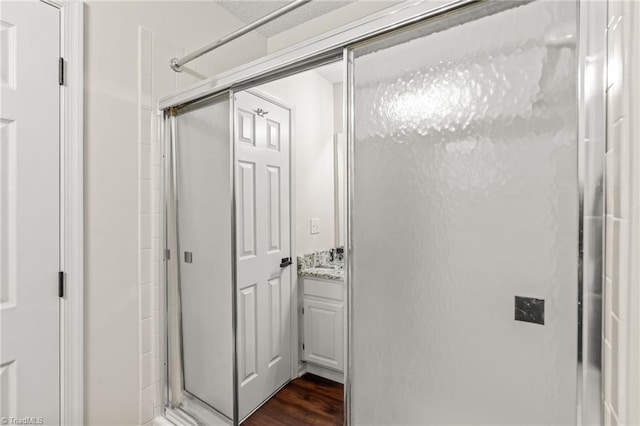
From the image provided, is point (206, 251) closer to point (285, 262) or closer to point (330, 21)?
point (285, 262)

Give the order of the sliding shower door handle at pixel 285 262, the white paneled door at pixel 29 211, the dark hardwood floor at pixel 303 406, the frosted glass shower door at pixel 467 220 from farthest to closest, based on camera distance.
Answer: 1. the sliding shower door handle at pixel 285 262
2. the dark hardwood floor at pixel 303 406
3. the white paneled door at pixel 29 211
4. the frosted glass shower door at pixel 467 220

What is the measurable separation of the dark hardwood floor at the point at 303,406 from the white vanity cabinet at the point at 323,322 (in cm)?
16

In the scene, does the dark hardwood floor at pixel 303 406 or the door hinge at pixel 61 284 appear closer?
the door hinge at pixel 61 284

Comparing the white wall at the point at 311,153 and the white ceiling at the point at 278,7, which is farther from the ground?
the white ceiling at the point at 278,7

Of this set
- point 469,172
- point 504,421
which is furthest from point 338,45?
point 504,421

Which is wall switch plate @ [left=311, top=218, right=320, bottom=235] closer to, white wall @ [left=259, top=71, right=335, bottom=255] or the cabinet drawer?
white wall @ [left=259, top=71, right=335, bottom=255]

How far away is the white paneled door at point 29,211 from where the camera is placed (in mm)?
1205

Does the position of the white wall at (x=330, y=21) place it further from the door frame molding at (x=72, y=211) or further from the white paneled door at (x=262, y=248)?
the door frame molding at (x=72, y=211)

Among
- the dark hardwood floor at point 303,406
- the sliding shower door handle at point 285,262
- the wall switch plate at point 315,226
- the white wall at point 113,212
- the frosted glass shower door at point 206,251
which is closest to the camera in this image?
the white wall at point 113,212

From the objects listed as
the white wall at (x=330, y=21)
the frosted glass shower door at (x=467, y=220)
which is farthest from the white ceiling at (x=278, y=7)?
the frosted glass shower door at (x=467, y=220)

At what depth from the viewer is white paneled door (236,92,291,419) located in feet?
6.09

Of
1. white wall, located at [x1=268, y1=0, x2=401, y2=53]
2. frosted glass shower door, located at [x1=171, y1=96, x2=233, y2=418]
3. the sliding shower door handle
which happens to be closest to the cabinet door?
the sliding shower door handle

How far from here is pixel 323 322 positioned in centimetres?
233

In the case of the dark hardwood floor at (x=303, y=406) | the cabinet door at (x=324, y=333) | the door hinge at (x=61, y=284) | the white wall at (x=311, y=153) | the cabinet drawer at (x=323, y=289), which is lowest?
the dark hardwood floor at (x=303, y=406)
